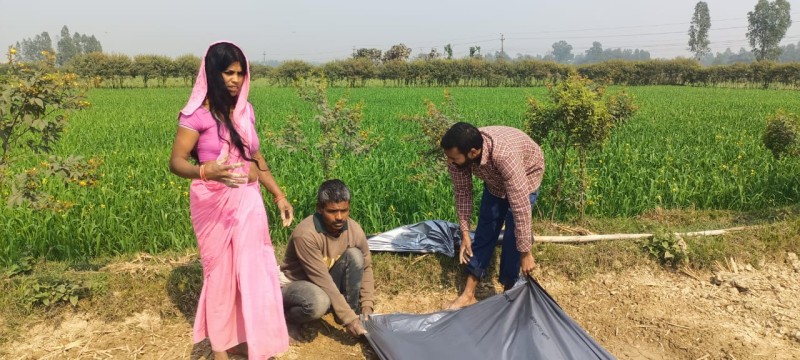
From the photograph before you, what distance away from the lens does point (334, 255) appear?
3.16 m

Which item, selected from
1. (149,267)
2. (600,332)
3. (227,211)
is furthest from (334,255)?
(600,332)

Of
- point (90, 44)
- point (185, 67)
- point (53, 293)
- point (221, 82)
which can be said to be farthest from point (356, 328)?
point (90, 44)

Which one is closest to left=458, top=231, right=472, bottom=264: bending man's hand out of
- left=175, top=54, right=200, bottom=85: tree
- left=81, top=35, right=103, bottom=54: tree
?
left=175, top=54, right=200, bottom=85: tree

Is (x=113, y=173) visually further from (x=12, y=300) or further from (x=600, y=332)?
(x=600, y=332)

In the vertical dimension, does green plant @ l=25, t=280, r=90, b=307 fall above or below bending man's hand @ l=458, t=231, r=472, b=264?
below

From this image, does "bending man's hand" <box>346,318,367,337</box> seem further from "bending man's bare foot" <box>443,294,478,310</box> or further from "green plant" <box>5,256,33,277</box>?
"green plant" <box>5,256,33,277</box>

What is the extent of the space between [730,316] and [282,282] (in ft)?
10.8

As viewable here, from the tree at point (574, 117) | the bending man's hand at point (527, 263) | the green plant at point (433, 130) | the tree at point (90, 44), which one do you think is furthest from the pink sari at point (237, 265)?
the tree at point (90, 44)

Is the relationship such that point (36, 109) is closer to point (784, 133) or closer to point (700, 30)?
point (784, 133)

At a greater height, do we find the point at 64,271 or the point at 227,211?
the point at 227,211

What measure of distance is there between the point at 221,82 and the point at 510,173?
168 cm

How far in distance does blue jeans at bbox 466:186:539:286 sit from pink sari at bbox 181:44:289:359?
1.54 m

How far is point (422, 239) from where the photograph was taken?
167 inches

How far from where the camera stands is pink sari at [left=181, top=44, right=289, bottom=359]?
247 cm
